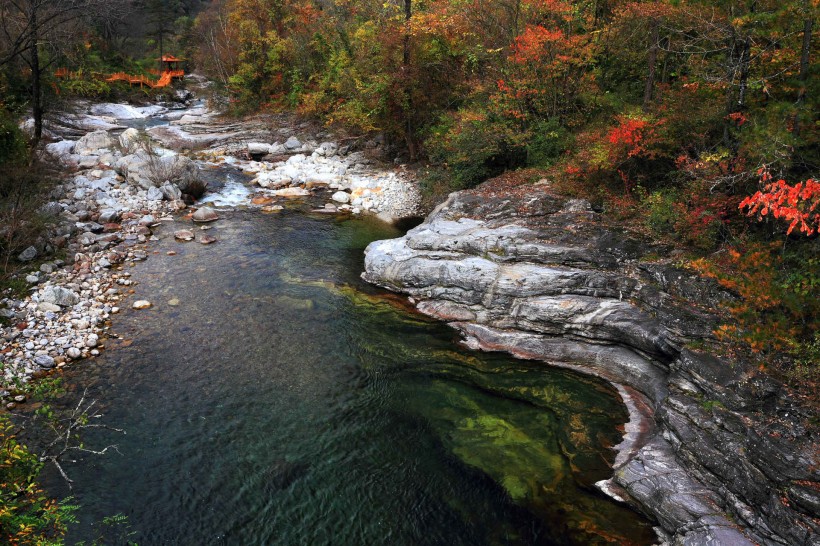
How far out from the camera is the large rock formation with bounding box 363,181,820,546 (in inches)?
262

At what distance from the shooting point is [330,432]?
8.86m

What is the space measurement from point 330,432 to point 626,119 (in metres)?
12.1

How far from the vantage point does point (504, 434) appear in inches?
356

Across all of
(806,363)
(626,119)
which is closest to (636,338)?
(806,363)

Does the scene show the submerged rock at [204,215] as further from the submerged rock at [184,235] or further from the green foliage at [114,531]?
the green foliage at [114,531]

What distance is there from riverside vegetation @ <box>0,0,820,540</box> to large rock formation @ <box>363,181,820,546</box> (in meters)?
0.53

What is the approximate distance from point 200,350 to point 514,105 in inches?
588

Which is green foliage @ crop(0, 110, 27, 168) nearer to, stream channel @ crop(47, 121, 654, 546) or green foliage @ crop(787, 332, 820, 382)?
stream channel @ crop(47, 121, 654, 546)

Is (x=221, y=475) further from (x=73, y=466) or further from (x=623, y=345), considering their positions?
(x=623, y=345)

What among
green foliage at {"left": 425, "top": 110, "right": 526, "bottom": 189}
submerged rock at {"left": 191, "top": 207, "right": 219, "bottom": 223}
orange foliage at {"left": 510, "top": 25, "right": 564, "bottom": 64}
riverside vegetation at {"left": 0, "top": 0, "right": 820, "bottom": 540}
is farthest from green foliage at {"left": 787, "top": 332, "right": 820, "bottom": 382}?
submerged rock at {"left": 191, "top": 207, "right": 219, "bottom": 223}

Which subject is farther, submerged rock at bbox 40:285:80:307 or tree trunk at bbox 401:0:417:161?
tree trunk at bbox 401:0:417:161

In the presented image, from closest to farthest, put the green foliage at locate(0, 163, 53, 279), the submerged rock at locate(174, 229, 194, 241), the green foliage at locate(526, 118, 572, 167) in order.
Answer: the green foliage at locate(0, 163, 53, 279)
the submerged rock at locate(174, 229, 194, 241)
the green foliage at locate(526, 118, 572, 167)

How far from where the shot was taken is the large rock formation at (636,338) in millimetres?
6656

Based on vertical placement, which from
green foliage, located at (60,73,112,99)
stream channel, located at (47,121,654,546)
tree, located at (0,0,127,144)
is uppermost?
tree, located at (0,0,127,144)
